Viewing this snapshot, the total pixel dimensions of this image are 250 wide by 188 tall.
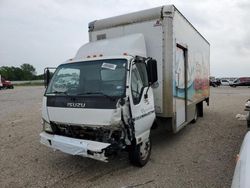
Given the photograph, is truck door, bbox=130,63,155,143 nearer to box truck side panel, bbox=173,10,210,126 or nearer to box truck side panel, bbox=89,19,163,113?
box truck side panel, bbox=89,19,163,113

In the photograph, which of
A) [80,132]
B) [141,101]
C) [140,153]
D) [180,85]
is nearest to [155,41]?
[180,85]

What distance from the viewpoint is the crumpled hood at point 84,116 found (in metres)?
4.98

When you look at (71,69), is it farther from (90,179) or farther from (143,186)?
(143,186)

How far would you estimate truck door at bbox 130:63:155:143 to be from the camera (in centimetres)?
543

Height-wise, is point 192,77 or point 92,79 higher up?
point 92,79

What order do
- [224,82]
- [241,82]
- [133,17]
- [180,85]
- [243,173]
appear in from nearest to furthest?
1. [243,173]
2. [133,17]
3. [180,85]
4. [241,82]
5. [224,82]

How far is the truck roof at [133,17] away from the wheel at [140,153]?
113 inches

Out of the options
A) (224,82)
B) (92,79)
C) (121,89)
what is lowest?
(224,82)

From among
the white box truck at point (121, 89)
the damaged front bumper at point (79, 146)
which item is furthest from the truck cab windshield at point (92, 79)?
the damaged front bumper at point (79, 146)

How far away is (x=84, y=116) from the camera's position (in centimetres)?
519

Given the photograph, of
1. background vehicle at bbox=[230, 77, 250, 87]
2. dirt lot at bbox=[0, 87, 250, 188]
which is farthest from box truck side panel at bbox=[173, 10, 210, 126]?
background vehicle at bbox=[230, 77, 250, 87]

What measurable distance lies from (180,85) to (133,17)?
2090mm

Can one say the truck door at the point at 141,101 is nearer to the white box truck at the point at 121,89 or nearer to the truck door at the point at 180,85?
the white box truck at the point at 121,89

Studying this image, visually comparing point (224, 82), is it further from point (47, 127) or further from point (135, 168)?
point (47, 127)
